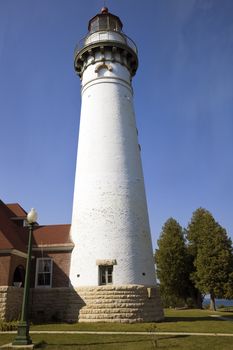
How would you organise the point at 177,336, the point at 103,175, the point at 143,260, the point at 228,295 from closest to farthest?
the point at 177,336 < the point at 143,260 < the point at 103,175 < the point at 228,295

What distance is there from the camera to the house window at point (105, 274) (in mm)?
18844

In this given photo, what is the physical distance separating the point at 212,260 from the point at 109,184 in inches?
694

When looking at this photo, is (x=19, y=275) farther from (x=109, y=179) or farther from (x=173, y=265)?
(x=173, y=265)

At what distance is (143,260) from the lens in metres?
19.5

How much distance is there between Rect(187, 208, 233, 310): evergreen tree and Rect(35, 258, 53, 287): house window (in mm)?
17875

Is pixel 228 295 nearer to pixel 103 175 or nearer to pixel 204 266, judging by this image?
pixel 204 266

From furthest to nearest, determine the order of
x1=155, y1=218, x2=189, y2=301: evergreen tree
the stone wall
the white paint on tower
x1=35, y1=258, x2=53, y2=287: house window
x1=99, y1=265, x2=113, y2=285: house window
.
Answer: x1=155, y1=218, x2=189, y2=301: evergreen tree
x1=35, y1=258, x2=53, y2=287: house window
the white paint on tower
x1=99, y1=265, x2=113, y2=285: house window
the stone wall

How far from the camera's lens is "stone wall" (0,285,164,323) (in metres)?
17.7

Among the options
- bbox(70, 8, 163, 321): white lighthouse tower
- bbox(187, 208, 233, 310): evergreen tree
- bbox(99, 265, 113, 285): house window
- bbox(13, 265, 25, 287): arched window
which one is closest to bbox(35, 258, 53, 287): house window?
bbox(13, 265, 25, 287): arched window

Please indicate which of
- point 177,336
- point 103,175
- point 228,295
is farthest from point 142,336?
point 228,295

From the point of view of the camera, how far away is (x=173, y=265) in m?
37.0

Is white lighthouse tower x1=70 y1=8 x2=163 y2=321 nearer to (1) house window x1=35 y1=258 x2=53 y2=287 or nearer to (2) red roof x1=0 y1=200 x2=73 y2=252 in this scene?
(2) red roof x1=0 y1=200 x2=73 y2=252

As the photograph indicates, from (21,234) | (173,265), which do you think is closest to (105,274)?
(21,234)

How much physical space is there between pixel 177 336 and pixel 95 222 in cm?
850
